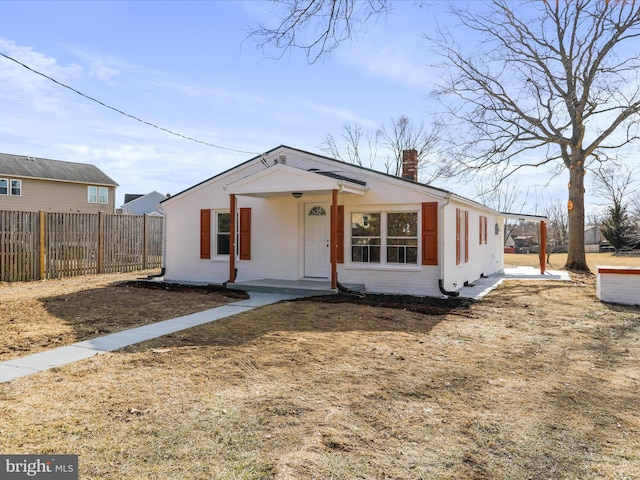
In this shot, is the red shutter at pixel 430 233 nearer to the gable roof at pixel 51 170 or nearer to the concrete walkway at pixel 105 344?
the concrete walkway at pixel 105 344

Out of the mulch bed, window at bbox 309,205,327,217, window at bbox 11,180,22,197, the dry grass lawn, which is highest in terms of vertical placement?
window at bbox 11,180,22,197

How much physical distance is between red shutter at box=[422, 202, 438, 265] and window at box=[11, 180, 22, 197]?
2636cm

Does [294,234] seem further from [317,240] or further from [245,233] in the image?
[245,233]

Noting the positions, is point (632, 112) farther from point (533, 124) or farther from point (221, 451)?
point (221, 451)

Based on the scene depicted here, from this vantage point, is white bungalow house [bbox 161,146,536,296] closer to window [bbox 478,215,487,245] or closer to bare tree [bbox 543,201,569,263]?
window [bbox 478,215,487,245]

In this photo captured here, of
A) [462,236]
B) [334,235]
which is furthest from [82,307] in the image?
[462,236]

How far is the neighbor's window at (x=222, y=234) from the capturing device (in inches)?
526

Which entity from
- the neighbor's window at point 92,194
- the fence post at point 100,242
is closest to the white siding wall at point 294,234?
the fence post at point 100,242

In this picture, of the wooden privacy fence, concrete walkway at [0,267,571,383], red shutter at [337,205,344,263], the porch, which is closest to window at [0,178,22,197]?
the wooden privacy fence

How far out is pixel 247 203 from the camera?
12891 millimetres

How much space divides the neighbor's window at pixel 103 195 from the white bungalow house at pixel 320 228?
2038 centimetres

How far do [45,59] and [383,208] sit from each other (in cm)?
828

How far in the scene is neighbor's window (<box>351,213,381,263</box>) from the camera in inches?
453

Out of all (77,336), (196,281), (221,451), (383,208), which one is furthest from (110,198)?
(221,451)
